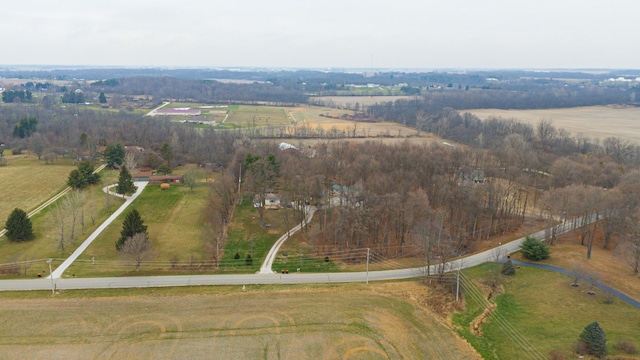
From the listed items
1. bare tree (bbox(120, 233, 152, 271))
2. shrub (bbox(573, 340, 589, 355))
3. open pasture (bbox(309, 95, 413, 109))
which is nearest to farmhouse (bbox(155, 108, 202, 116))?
open pasture (bbox(309, 95, 413, 109))

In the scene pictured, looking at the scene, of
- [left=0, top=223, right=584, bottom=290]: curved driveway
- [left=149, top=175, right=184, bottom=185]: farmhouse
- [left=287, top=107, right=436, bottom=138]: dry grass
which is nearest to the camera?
[left=0, top=223, right=584, bottom=290]: curved driveway

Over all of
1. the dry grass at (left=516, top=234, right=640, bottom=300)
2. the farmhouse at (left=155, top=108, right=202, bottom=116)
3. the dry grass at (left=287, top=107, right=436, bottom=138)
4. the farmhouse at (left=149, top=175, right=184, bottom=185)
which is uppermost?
the farmhouse at (left=155, top=108, right=202, bottom=116)

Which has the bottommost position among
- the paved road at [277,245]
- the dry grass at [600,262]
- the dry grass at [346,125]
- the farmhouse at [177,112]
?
the paved road at [277,245]

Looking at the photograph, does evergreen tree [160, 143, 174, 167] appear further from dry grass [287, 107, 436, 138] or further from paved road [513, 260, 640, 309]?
paved road [513, 260, 640, 309]

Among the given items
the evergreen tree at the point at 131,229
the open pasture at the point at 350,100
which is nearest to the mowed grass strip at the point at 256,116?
the open pasture at the point at 350,100

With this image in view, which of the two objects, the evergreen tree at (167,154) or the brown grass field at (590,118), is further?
the brown grass field at (590,118)

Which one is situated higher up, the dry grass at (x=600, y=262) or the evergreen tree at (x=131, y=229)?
the evergreen tree at (x=131, y=229)

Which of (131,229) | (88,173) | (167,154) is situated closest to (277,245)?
(131,229)

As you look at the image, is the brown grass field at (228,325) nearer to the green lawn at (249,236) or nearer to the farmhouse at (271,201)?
the green lawn at (249,236)
